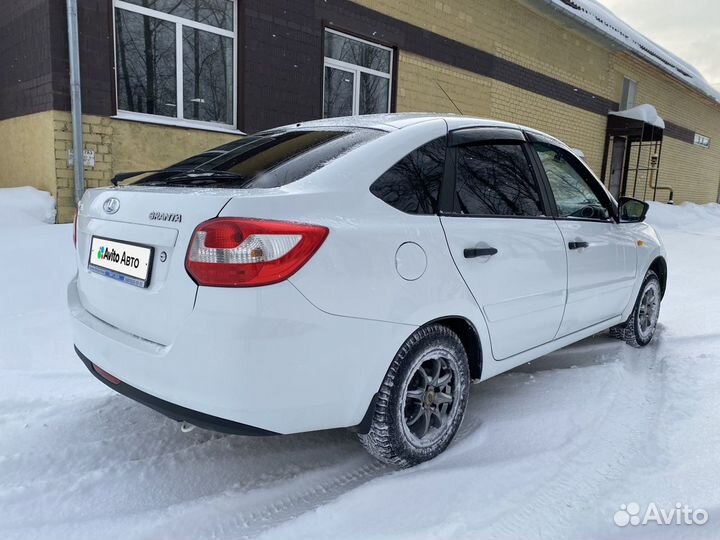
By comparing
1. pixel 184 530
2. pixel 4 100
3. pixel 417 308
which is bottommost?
pixel 184 530

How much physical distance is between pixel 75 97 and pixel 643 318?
6.47 metres

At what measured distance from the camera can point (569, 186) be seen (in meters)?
3.28

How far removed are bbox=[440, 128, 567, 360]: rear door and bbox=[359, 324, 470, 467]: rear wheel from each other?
280mm

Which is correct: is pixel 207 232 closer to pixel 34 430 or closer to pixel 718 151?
pixel 34 430

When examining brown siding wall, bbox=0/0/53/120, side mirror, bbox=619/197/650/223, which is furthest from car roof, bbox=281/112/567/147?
brown siding wall, bbox=0/0/53/120

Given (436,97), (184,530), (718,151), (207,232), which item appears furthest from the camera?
(718,151)

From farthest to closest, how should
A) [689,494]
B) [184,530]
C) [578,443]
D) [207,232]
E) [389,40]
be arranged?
[389,40] < [578,443] < [689,494] < [184,530] < [207,232]

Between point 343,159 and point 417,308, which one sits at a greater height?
point 343,159

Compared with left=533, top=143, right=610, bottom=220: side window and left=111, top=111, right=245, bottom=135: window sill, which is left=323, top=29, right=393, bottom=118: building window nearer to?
left=111, top=111, right=245, bottom=135: window sill

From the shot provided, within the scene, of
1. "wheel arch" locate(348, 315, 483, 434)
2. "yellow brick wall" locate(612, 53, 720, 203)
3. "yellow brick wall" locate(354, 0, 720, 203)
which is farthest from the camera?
"yellow brick wall" locate(612, 53, 720, 203)

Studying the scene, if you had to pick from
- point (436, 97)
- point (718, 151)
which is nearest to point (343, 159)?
point (436, 97)

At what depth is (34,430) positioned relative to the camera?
8.36ft

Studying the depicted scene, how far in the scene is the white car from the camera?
1773mm

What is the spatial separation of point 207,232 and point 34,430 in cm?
158
